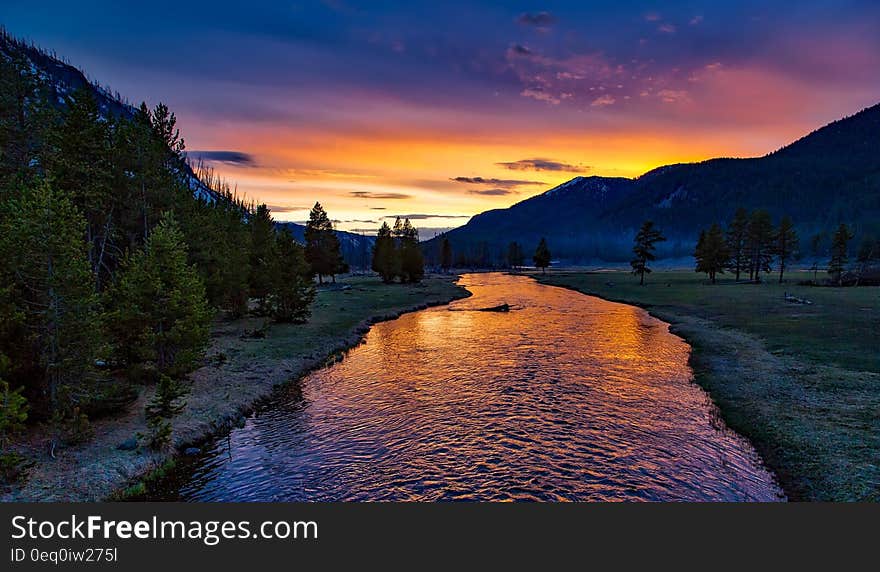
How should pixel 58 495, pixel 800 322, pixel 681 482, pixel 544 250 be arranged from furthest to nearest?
1. pixel 544 250
2. pixel 800 322
3. pixel 681 482
4. pixel 58 495

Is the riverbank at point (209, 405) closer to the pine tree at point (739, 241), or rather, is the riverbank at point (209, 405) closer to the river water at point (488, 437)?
the river water at point (488, 437)

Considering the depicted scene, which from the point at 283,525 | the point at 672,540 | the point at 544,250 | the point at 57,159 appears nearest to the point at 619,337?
the point at 672,540

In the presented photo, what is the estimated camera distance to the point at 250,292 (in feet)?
190

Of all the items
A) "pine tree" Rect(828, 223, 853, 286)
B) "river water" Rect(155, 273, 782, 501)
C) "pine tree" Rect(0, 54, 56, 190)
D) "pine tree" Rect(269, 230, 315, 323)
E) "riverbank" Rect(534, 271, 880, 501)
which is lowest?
"river water" Rect(155, 273, 782, 501)

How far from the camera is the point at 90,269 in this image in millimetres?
18688

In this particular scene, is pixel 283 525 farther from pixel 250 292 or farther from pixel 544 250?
pixel 544 250

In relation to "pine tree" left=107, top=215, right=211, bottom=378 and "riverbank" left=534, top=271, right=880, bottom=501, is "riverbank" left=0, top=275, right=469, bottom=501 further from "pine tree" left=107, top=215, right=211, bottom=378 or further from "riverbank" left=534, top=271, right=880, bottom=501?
"riverbank" left=534, top=271, right=880, bottom=501

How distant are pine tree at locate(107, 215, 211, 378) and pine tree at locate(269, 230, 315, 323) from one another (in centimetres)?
2606

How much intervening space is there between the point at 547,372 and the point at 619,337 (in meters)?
16.0

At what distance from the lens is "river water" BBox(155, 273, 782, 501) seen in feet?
53.9

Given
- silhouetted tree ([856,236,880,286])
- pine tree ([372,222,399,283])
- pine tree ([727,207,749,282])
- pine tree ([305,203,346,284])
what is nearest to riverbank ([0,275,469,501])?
pine tree ([305,203,346,284])

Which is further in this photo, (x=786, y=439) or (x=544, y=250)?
(x=544, y=250)

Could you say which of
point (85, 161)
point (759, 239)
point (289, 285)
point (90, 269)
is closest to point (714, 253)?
point (759, 239)

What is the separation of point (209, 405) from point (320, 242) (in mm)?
84662
